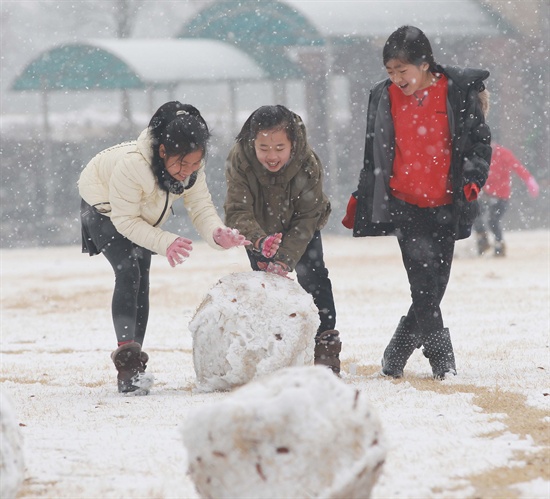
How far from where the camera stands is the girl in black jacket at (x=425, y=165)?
4289 mm

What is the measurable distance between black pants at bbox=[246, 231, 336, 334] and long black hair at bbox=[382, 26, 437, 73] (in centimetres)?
90

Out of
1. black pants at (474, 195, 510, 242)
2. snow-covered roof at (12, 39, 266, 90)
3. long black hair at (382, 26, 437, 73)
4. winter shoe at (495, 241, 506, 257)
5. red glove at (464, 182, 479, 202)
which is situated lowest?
winter shoe at (495, 241, 506, 257)

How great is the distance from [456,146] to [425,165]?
0.51 feet

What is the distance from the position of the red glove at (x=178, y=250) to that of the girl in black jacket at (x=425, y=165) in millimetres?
819

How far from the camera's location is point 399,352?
4.63 metres

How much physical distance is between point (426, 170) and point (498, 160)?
26.9 feet

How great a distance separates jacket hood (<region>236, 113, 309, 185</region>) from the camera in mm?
4434

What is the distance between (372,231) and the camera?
4.60 metres

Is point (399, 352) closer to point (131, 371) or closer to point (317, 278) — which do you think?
point (317, 278)

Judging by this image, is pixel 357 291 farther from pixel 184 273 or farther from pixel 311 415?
pixel 311 415

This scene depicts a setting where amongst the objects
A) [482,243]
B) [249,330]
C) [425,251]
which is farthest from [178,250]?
[482,243]

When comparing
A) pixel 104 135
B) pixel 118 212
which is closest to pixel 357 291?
pixel 118 212

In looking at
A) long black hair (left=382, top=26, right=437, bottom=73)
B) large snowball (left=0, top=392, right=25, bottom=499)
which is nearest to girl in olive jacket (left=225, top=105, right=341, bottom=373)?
long black hair (left=382, top=26, right=437, bottom=73)

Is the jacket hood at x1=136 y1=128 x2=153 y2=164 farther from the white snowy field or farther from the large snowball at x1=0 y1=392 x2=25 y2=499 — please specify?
the large snowball at x1=0 y1=392 x2=25 y2=499
